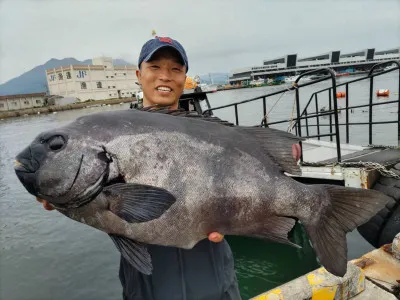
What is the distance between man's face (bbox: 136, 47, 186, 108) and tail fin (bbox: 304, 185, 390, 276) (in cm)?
125

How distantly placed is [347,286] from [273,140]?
2.11 metres

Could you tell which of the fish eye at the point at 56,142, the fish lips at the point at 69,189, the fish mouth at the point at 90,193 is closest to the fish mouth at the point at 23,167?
the fish lips at the point at 69,189

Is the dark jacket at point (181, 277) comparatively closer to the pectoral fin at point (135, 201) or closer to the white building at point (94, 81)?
the pectoral fin at point (135, 201)

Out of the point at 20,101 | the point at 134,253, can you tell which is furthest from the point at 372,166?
the point at 20,101

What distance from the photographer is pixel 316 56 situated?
119 meters

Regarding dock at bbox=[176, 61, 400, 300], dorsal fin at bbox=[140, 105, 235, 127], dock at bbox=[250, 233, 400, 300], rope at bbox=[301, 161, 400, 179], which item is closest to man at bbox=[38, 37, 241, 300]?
dorsal fin at bbox=[140, 105, 235, 127]

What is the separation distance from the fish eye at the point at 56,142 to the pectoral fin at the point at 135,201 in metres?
0.35

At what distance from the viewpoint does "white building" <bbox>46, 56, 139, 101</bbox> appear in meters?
87.7

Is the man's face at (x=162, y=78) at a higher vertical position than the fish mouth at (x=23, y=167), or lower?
higher

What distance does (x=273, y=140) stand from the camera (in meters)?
2.00

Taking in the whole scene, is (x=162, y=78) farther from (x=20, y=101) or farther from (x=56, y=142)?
(x=20, y=101)

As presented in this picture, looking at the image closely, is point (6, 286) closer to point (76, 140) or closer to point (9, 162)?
point (76, 140)

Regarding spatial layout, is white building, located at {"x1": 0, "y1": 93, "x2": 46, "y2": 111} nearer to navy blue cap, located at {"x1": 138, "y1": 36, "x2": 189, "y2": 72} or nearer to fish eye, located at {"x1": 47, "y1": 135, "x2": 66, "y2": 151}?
navy blue cap, located at {"x1": 138, "y1": 36, "x2": 189, "y2": 72}

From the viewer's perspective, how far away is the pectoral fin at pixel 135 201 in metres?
1.55
